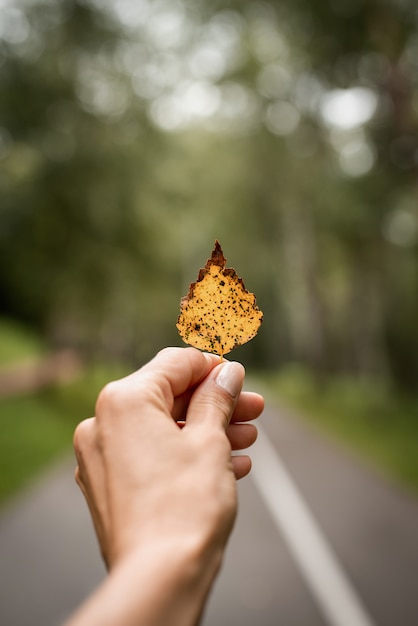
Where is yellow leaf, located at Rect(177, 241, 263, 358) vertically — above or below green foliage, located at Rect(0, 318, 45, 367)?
below

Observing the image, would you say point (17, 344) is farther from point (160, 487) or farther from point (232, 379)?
point (160, 487)

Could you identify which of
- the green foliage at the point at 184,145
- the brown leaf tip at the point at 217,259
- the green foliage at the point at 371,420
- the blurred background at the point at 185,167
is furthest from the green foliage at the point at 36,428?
the brown leaf tip at the point at 217,259

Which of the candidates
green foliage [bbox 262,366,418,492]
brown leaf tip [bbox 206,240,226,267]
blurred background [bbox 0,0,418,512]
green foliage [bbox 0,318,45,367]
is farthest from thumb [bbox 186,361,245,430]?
green foliage [bbox 0,318,45,367]

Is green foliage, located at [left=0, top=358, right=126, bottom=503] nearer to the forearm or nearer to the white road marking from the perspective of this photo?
the white road marking

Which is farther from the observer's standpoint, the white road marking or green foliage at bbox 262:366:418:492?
green foliage at bbox 262:366:418:492

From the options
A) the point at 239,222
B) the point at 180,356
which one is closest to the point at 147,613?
the point at 180,356

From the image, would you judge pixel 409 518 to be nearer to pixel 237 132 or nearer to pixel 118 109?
pixel 118 109

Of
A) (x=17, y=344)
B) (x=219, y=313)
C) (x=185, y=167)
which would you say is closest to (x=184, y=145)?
(x=185, y=167)
